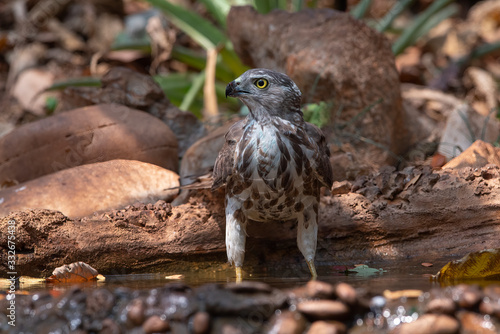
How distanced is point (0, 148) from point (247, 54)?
2.83m

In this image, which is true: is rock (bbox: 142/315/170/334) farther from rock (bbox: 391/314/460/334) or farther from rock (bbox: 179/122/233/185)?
rock (bbox: 179/122/233/185)

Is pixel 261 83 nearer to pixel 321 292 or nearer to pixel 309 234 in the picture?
pixel 309 234

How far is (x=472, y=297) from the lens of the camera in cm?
232

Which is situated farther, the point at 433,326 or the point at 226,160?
the point at 226,160

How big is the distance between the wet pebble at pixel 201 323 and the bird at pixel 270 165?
64.7 inches

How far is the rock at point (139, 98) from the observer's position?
580 centimetres

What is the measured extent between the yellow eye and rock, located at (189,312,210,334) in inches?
78.1

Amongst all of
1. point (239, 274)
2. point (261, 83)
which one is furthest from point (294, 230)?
point (261, 83)

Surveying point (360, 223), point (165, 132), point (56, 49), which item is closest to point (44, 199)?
point (165, 132)

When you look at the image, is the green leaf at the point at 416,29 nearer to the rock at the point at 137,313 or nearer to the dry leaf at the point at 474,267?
the dry leaf at the point at 474,267

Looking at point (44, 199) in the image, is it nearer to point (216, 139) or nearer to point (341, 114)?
point (216, 139)

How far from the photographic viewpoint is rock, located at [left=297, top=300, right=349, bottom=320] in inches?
90.7

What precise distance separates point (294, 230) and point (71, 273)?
172cm

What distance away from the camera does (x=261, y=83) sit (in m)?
3.89
